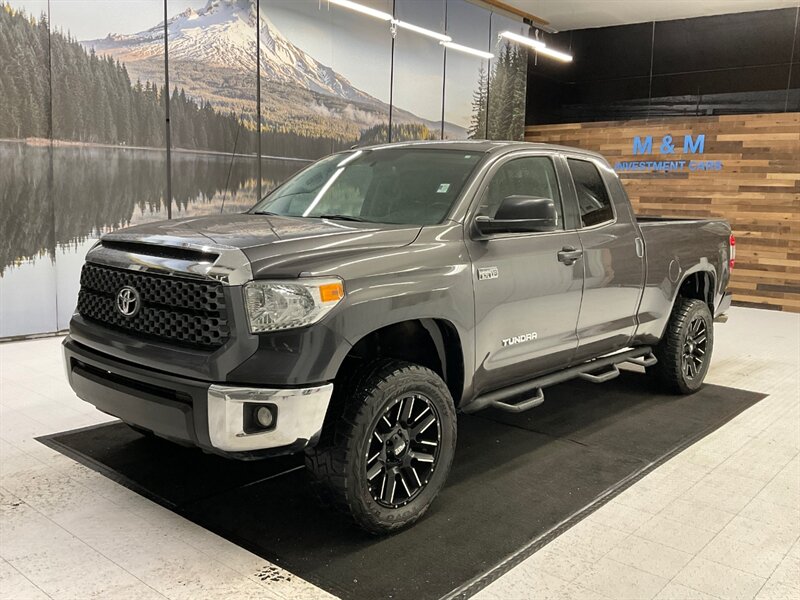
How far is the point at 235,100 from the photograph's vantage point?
7.94 meters

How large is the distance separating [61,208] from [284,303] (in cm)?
521

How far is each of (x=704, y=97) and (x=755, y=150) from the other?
136cm

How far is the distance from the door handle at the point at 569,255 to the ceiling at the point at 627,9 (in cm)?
844

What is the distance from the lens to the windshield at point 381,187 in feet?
10.8

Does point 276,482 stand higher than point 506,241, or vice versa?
point 506,241

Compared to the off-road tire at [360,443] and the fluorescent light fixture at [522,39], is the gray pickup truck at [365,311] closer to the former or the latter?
the off-road tire at [360,443]

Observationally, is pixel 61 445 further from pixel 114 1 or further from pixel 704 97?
pixel 704 97

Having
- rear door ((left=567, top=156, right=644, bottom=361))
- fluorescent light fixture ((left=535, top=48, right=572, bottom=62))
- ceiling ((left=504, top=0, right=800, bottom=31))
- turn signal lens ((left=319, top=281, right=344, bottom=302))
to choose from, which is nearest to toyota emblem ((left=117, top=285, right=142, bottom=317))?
turn signal lens ((left=319, top=281, right=344, bottom=302))

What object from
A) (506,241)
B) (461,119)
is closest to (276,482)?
(506,241)

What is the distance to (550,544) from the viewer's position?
2.76m

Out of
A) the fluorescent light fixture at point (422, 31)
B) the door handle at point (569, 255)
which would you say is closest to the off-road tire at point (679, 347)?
the door handle at point (569, 255)

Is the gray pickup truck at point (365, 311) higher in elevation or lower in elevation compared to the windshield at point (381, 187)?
lower

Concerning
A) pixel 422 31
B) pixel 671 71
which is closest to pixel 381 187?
pixel 422 31

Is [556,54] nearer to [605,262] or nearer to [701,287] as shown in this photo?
[701,287]
